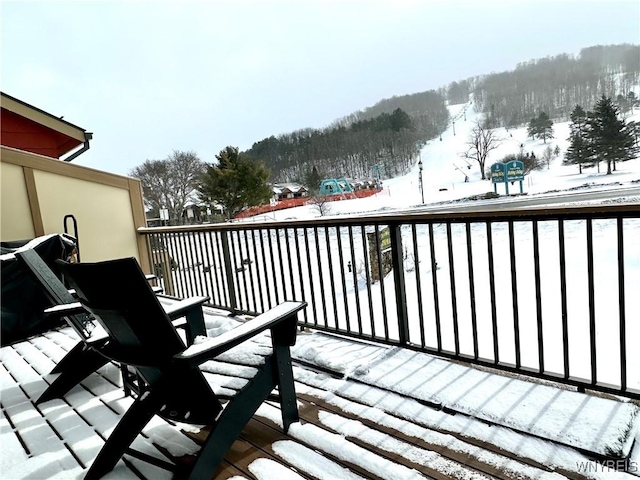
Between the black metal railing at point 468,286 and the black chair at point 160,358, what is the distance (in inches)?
46.4

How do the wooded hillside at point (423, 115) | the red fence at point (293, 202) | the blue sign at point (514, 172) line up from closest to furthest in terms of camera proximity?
the red fence at point (293, 202), the blue sign at point (514, 172), the wooded hillside at point (423, 115)

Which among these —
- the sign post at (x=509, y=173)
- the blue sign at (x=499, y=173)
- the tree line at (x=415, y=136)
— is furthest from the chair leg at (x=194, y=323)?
the blue sign at (x=499, y=173)

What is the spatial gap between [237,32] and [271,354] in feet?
41.0

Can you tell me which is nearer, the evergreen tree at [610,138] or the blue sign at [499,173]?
the blue sign at [499,173]

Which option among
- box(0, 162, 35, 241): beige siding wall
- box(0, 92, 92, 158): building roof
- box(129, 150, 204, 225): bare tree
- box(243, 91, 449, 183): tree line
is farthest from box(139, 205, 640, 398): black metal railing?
box(243, 91, 449, 183): tree line

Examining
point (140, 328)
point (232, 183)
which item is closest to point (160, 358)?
point (140, 328)

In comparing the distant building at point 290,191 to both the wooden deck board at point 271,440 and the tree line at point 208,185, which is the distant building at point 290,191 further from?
the wooden deck board at point 271,440

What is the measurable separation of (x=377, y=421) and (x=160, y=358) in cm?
105

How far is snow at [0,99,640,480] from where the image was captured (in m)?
1.57

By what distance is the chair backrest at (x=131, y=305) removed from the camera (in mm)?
1388

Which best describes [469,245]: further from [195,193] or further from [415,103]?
[415,103]

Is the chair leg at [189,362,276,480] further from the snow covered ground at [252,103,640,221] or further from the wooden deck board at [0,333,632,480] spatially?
the snow covered ground at [252,103,640,221]

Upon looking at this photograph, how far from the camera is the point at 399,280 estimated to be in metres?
2.66

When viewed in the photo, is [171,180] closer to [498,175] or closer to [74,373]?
[74,373]
